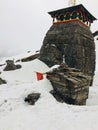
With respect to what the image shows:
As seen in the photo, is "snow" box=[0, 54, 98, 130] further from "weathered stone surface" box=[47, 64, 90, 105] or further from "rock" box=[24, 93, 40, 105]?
"weathered stone surface" box=[47, 64, 90, 105]

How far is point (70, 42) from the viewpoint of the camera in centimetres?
3045

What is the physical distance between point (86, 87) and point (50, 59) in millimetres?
12273

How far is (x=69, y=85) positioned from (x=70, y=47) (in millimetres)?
13463

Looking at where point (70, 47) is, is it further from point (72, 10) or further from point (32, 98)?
point (32, 98)

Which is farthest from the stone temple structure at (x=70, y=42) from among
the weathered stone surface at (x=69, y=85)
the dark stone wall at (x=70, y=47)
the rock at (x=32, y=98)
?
the rock at (x=32, y=98)

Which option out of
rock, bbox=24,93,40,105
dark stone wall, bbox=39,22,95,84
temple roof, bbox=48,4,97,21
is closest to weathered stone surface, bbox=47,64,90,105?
rock, bbox=24,93,40,105

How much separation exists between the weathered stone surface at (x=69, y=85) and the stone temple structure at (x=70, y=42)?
1039cm

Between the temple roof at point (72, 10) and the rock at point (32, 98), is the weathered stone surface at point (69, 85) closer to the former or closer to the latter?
the rock at point (32, 98)

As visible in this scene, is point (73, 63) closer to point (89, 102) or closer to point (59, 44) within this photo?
point (59, 44)

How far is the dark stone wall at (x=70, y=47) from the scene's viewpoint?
3006 cm

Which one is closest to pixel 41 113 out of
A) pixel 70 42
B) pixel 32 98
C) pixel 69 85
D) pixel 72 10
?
pixel 32 98

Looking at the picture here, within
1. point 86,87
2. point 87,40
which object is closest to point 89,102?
point 86,87

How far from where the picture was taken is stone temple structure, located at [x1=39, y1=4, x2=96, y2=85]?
30.2 metres

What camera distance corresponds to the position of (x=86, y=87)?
19.5 meters
